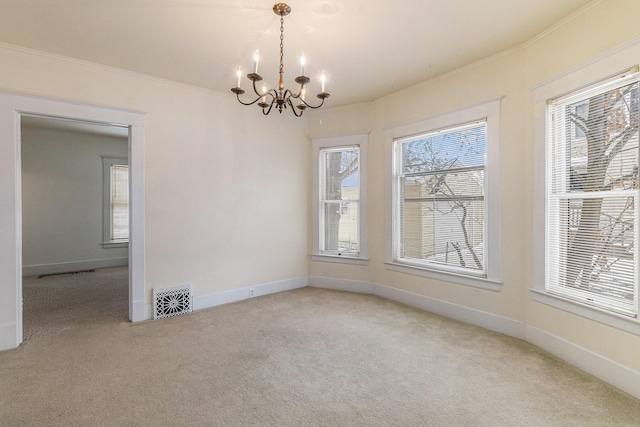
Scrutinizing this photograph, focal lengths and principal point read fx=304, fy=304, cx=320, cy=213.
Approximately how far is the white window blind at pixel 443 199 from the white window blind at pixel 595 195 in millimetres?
692

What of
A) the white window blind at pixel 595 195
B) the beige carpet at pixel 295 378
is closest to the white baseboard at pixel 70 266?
the beige carpet at pixel 295 378

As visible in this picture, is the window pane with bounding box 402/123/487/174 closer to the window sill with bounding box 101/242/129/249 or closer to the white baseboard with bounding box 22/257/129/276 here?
the window sill with bounding box 101/242/129/249

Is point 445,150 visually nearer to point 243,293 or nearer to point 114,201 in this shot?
point 243,293

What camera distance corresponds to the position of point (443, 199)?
139 inches

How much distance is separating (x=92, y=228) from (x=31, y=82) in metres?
4.26

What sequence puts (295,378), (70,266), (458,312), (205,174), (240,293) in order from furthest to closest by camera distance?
1. (70,266)
2. (240,293)
3. (205,174)
4. (458,312)
5. (295,378)

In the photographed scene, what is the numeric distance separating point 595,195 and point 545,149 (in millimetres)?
546

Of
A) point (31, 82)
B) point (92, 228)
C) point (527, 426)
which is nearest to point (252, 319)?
point (527, 426)

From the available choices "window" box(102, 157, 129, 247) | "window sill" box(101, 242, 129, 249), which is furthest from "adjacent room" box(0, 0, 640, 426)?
"window" box(102, 157, 129, 247)

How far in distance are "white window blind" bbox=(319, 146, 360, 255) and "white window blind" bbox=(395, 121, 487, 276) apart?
671 mm

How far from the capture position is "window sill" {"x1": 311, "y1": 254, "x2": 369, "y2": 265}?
4.39 meters

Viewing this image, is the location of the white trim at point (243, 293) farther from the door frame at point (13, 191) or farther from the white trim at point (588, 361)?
the white trim at point (588, 361)

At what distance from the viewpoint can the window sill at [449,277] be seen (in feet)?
10.1

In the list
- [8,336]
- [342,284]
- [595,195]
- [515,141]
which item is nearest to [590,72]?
[515,141]
